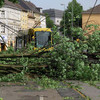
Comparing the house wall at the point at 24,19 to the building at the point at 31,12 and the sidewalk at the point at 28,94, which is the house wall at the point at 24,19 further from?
the sidewalk at the point at 28,94

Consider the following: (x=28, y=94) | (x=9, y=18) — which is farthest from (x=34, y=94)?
(x=9, y=18)

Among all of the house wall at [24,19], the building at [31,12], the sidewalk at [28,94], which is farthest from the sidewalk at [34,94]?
the building at [31,12]

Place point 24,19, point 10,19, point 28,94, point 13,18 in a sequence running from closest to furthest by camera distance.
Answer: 1. point 28,94
2. point 10,19
3. point 13,18
4. point 24,19

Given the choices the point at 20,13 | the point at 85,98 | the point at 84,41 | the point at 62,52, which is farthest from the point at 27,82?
the point at 20,13

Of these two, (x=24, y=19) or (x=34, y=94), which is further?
(x=24, y=19)

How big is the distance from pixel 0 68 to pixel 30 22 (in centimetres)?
7719

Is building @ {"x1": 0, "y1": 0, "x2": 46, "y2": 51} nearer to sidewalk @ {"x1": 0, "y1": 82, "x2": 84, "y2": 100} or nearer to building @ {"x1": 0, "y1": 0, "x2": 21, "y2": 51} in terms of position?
building @ {"x1": 0, "y1": 0, "x2": 21, "y2": 51}

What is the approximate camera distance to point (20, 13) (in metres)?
76.4

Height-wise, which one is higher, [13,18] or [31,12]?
[31,12]

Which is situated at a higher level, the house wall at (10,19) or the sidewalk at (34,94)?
the house wall at (10,19)

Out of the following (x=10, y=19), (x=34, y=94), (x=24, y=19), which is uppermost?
(x=24, y=19)

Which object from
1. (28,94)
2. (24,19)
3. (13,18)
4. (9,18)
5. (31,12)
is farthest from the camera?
(31,12)

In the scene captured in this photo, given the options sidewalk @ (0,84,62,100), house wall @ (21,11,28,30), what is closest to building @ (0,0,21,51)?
house wall @ (21,11,28,30)

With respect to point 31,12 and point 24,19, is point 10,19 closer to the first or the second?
point 24,19
